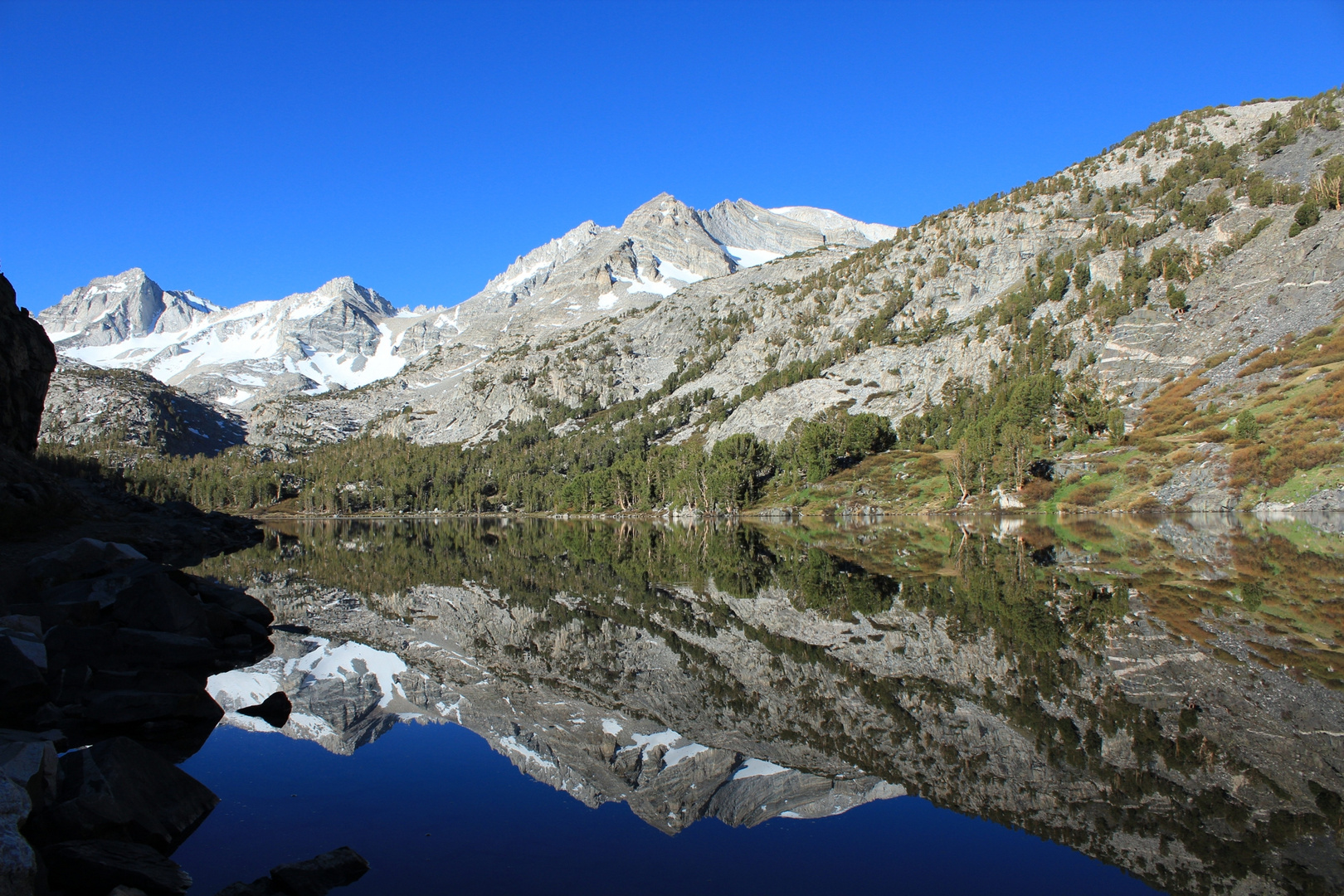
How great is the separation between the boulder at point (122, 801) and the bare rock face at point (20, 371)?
125 ft

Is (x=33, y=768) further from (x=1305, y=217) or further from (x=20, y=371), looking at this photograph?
(x=1305, y=217)

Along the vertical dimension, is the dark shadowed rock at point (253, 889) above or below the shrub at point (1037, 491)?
below

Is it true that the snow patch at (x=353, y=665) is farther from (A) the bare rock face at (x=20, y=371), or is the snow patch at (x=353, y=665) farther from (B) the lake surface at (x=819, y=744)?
(A) the bare rock face at (x=20, y=371)

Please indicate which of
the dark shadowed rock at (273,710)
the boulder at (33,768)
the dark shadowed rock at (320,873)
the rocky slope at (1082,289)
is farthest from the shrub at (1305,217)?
the boulder at (33,768)

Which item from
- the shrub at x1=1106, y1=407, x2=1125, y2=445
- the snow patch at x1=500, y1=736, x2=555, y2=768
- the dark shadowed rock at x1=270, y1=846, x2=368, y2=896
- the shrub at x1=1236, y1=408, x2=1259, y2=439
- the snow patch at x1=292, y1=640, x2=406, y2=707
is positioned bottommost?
the snow patch at x1=292, y1=640, x2=406, y2=707

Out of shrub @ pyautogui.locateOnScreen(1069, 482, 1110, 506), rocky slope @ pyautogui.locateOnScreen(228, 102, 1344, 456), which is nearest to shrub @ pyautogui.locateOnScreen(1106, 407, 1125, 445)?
rocky slope @ pyautogui.locateOnScreen(228, 102, 1344, 456)

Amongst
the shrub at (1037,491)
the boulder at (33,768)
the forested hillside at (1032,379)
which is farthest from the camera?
the shrub at (1037,491)

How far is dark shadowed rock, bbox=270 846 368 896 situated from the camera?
301 inches

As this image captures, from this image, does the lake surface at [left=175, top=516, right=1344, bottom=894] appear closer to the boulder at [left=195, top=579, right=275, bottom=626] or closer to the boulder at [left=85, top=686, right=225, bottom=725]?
the boulder at [left=85, top=686, right=225, bottom=725]

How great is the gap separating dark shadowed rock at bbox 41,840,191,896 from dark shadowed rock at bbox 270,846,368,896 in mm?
1079

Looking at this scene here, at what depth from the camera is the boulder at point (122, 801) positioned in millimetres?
7781

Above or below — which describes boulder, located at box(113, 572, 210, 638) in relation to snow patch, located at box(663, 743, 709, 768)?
above

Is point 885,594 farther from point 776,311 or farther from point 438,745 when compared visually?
point 776,311

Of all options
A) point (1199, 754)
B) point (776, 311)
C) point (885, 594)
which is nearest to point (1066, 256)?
point (776, 311)
